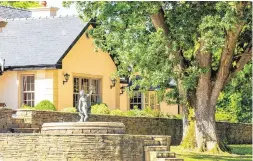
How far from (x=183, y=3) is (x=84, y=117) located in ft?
19.6

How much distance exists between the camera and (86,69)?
3381 centimetres

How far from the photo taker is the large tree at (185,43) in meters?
24.5

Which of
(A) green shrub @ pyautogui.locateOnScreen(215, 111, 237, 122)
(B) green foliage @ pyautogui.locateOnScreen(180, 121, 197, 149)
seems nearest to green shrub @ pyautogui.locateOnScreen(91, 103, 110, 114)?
(B) green foliage @ pyautogui.locateOnScreen(180, 121, 197, 149)

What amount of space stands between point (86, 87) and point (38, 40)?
9.54 ft

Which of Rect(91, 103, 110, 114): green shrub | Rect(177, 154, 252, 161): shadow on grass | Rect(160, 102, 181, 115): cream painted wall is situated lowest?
Rect(177, 154, 252, 161): shadow on grass

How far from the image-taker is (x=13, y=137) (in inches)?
749

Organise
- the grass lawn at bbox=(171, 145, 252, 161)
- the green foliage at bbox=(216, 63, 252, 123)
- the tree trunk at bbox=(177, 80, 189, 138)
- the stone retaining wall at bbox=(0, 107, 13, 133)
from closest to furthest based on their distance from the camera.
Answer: the stone retaining wall at bbox=(0, 107, 13, 133) < the grass lawn at bbox=(171, 145, 252, 161) < the tree trunk at bbox=(177, 80, 189, 138) < the green foliage at bbox=(216, 63, 252, 123)

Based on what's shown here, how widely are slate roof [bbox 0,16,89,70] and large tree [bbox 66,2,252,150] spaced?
12.3ft

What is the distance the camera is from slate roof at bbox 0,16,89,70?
31.9 m

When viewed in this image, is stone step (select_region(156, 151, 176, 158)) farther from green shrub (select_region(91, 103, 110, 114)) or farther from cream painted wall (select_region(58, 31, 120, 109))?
cream painted wall (select_region(58, 31, 120, 109))

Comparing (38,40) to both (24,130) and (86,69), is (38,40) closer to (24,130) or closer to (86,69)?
(86,69)

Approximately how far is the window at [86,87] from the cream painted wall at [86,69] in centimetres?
22

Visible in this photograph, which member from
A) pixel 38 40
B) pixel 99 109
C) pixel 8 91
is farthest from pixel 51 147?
pixel 38 40

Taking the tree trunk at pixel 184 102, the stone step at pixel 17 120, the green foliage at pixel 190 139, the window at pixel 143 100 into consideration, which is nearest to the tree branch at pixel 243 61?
the tree trunk at pixel 184 102
